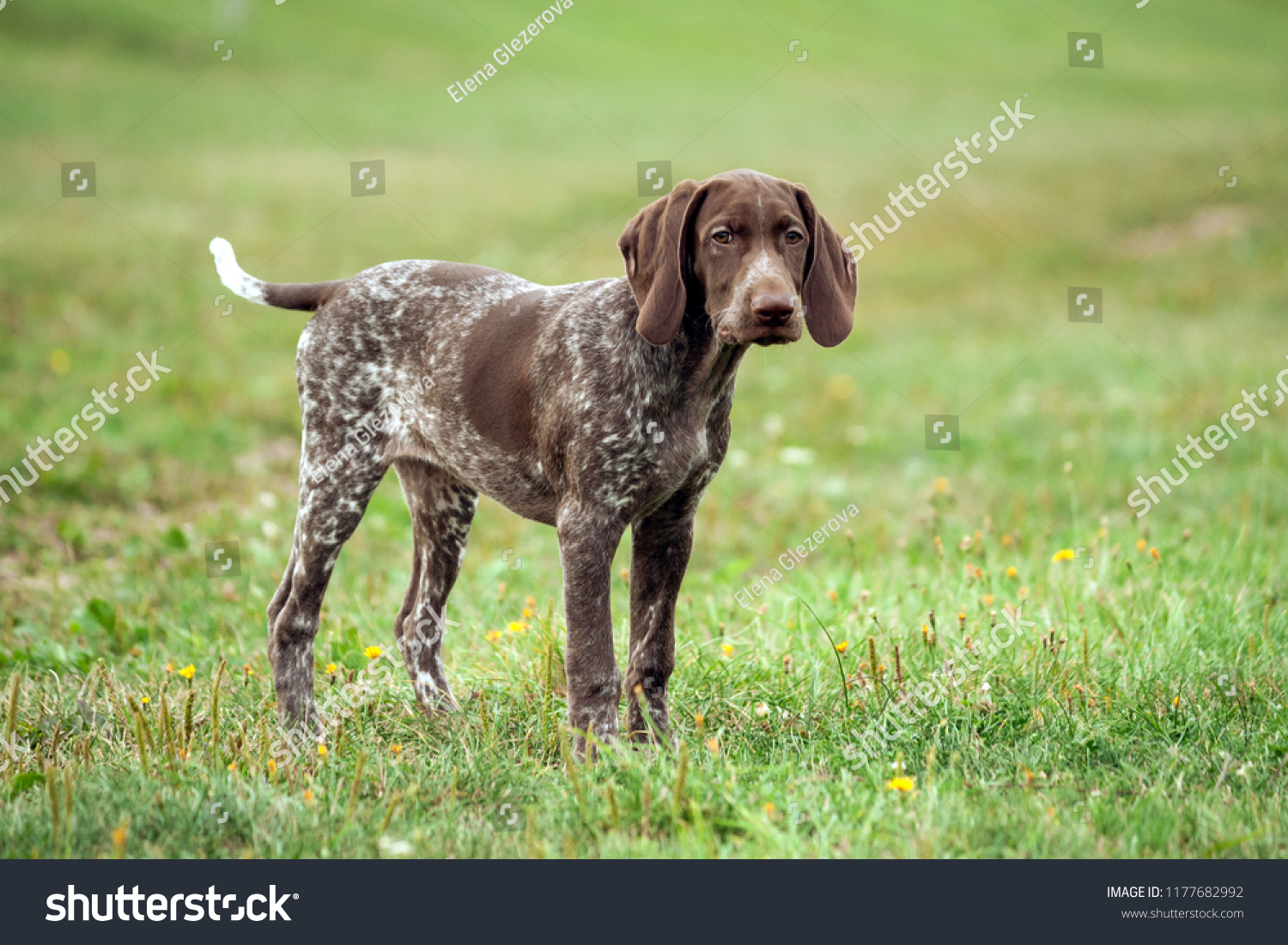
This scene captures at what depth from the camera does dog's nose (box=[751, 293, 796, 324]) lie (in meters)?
3.73

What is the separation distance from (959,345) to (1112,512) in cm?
507

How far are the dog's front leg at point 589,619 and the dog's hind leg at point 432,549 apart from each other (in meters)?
1.02

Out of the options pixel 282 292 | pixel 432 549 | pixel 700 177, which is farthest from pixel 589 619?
pixel 700 177

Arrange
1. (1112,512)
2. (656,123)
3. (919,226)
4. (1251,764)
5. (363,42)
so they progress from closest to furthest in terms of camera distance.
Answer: (1251,764)
(1112,512)
(919,226)
(656,123)
(363,42)

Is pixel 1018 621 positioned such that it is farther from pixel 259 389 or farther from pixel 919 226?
pixel 919 226

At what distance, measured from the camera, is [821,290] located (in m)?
4.23

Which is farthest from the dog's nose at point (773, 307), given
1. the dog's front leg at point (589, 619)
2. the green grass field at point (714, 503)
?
the green grass field at point (714, 503)

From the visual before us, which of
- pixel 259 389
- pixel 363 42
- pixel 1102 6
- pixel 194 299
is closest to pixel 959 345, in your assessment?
pixel 259 389

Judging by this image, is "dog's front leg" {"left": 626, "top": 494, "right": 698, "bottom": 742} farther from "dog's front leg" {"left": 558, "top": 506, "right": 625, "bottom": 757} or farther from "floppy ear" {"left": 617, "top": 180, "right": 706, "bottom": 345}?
"floppy ear" {"left": 617, "top": 180, "right": 706, "bottom": 345}

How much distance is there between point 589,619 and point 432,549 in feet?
4.09

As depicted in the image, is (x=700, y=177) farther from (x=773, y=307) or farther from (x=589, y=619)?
(x=773, y=307)

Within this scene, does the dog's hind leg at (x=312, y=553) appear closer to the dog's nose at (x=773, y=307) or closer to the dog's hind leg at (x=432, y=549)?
the dog's hind leg at (x=432, y=549)

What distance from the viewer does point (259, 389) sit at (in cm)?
1094

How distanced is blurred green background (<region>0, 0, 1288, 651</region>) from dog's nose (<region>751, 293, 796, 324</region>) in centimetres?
339
